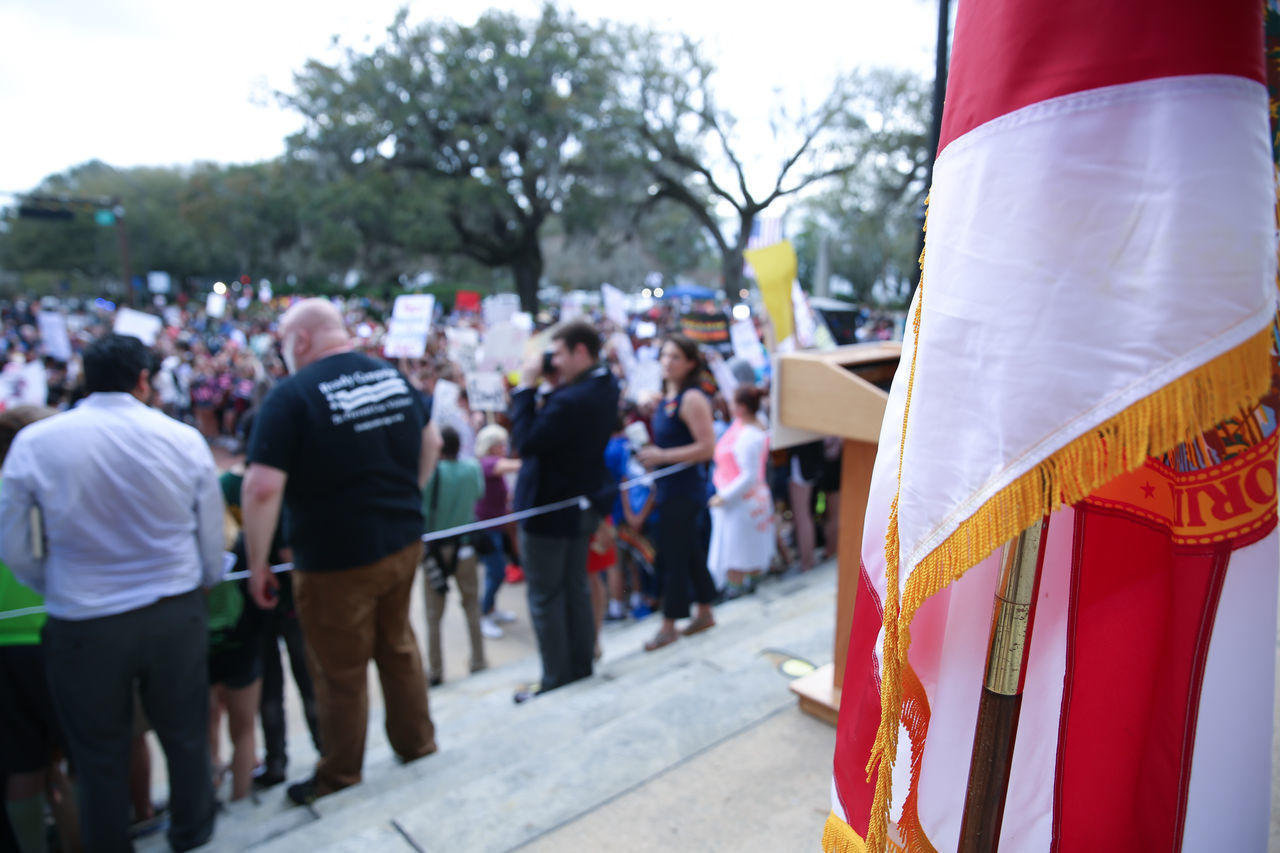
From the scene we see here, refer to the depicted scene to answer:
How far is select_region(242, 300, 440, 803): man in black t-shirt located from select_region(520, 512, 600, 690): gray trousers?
688 millimetres

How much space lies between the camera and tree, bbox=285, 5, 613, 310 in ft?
89.7

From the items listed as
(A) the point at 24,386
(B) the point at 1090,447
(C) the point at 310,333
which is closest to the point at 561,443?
(C) the point at 310,333

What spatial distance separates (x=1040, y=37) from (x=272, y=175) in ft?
108

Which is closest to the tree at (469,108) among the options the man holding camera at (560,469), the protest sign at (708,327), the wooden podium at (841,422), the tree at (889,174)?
the tree at (889,174)

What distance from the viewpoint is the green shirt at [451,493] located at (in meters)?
4.50

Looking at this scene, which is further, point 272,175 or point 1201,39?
point 272,175

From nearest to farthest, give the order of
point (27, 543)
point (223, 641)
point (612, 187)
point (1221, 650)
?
point (1221, 650) < point (27, 543) < point (223, 641) < point (612, 187)

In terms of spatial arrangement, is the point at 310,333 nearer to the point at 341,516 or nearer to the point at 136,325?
the point at 341,516

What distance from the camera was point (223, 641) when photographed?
3295 mm

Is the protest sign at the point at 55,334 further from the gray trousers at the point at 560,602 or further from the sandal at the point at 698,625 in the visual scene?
the sandal at the point at 698,625

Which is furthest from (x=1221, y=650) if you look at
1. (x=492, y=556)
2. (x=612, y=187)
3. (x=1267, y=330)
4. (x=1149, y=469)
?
(x=612, y=187)

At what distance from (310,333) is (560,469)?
1323mm

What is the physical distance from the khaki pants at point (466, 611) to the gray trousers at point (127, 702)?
1790 mm

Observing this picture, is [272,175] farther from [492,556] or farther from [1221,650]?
[1221,650]
